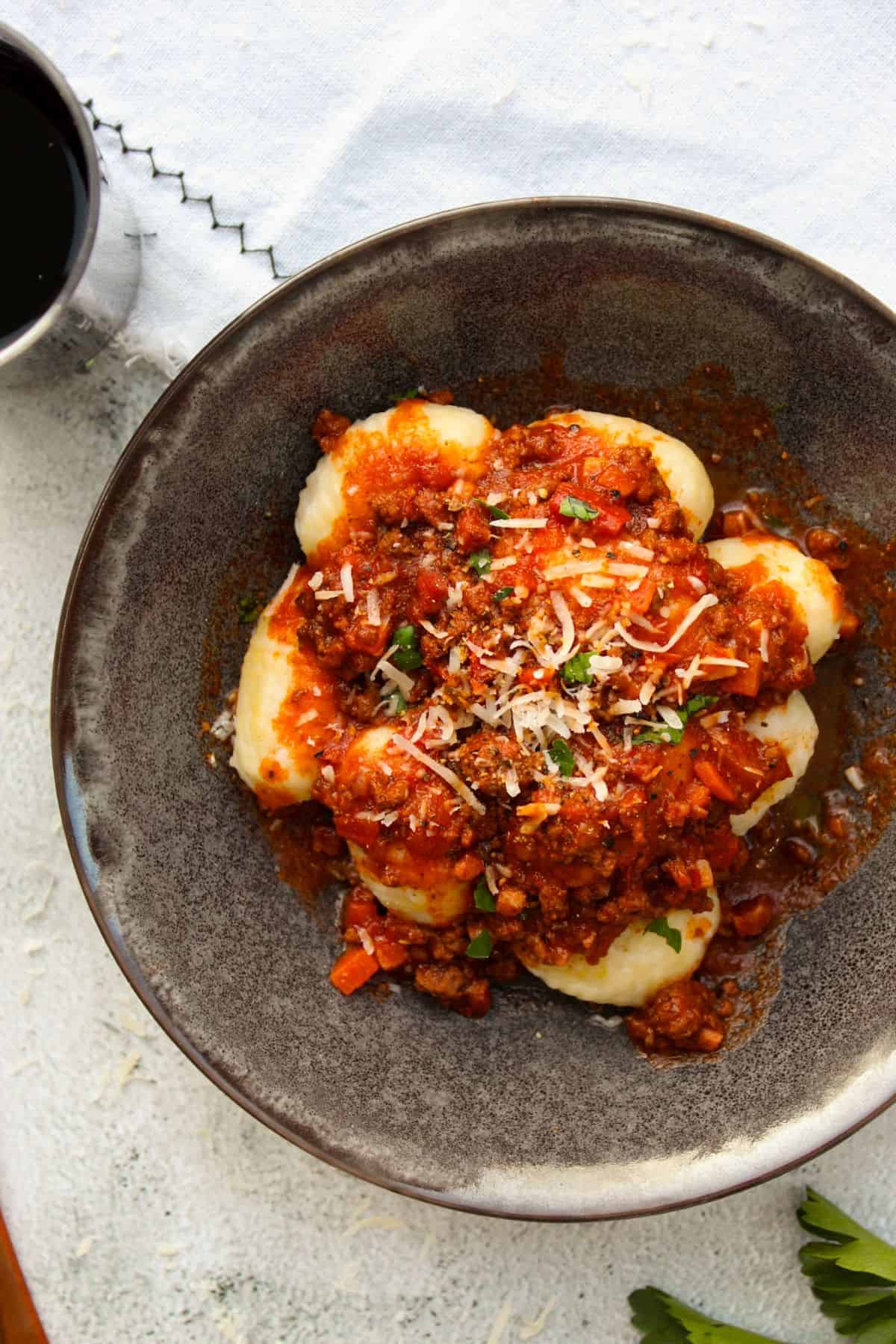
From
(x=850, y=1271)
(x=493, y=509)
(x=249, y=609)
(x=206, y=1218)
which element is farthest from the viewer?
(x=206, y=1218)

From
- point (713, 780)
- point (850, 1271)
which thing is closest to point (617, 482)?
point (713, 780)

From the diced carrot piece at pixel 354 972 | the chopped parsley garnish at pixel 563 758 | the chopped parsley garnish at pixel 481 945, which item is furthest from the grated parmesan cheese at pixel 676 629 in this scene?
the diced carrot piece at pixel 354 972

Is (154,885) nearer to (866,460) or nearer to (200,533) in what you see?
(200,533)

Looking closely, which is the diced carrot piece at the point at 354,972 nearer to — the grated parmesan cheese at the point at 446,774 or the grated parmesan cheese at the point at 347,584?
the grated parmesan cheese at the point at 446,774

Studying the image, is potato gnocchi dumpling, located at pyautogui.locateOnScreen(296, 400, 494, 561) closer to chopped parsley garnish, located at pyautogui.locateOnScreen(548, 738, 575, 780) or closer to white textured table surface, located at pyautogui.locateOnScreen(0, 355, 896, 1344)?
chopped parsley garnish, located at pyautogui.locateOnScreen(548, 738, 575, 780)

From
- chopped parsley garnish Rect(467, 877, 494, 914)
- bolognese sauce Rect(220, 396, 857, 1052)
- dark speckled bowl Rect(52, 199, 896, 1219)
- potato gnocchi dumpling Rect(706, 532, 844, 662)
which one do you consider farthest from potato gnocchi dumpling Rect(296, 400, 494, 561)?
chopped parsley garnish Rect(467, 877, 494, 914)

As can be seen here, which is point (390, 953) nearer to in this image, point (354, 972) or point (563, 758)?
point (354, 972)
